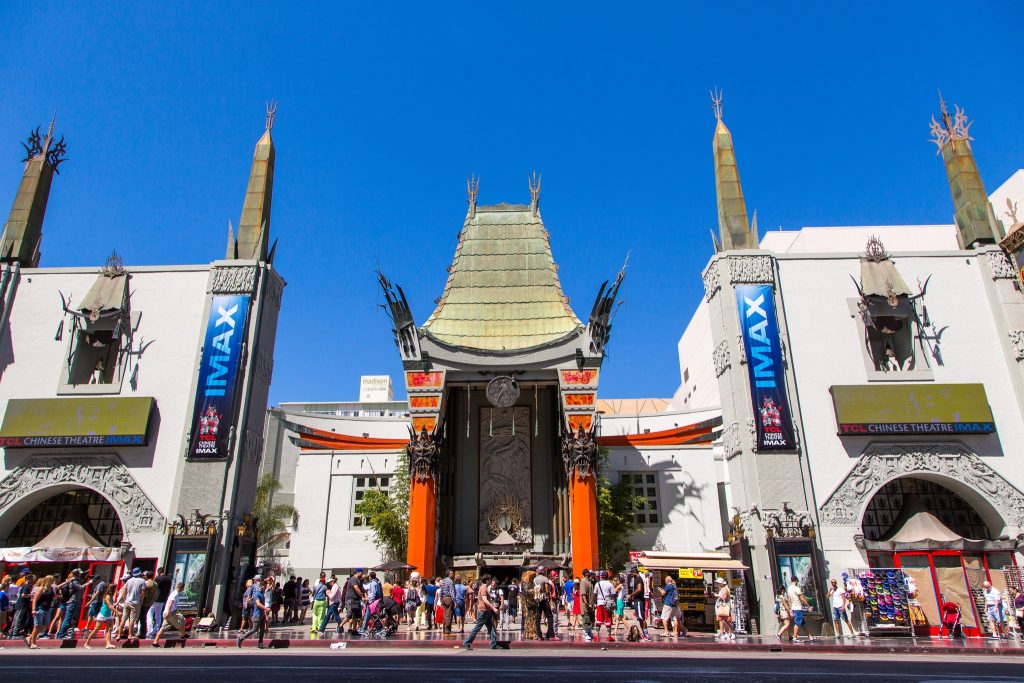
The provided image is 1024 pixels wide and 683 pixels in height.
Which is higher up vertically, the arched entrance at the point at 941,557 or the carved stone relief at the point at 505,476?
the carved stone relief at the point at 505,476

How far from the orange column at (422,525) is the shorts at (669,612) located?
37.9 ft

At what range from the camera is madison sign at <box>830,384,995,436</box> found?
19.6 metres

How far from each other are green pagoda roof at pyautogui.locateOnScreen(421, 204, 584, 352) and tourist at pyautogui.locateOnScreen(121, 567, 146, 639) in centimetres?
1573

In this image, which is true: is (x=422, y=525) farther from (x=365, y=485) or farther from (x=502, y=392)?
(x=365, y=485)

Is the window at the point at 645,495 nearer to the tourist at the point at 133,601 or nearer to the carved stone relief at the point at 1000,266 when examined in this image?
the carved stone relief at the point at 1000,266

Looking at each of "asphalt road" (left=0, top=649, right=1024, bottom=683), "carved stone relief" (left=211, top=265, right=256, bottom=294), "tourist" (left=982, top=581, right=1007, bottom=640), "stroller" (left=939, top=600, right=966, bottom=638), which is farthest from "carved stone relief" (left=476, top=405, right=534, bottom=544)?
"asphalt road" (left=0, top=649, right=1024, bottom=683)

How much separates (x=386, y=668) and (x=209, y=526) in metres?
11.5

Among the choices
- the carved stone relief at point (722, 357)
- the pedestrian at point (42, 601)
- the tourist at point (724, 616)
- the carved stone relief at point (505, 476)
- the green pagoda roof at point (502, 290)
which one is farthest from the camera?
the green pagoda roof at point (502, 290)

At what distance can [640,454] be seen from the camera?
108ft

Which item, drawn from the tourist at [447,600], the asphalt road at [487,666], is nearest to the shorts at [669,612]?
the asphalt road at [487,666]

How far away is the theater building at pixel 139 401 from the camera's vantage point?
65.0 ft

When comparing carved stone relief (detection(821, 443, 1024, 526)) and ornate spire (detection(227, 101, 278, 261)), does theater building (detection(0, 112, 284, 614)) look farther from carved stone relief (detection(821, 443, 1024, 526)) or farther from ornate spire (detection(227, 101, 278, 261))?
carved stone relief (detection(821, 443, 1024, 526))

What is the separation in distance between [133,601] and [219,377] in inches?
312

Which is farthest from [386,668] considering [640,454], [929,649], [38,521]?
[640,454]
